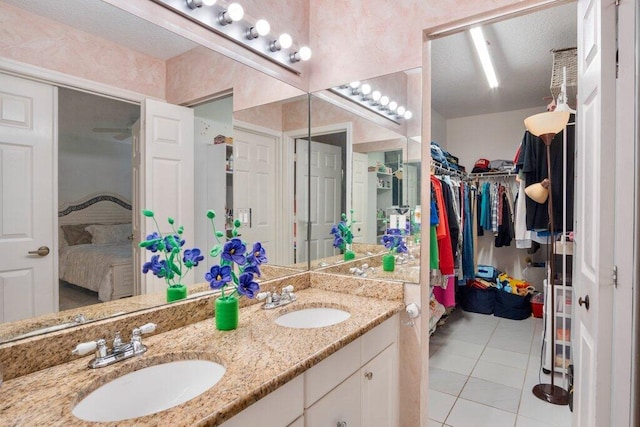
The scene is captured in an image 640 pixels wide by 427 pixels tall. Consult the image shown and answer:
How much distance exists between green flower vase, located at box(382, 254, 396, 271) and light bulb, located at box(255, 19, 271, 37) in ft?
4.39

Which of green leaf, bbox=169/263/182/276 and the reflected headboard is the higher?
the reflected headboard

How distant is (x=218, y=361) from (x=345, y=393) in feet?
1.65

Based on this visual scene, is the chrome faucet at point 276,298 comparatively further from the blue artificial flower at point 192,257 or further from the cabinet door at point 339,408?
the cabinet door at point 339,408

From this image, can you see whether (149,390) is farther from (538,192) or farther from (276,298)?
(538,192)

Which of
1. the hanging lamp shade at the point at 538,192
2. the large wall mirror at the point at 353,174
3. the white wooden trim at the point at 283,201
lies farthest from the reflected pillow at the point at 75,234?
the hanging lamp shade at the point at 538,192

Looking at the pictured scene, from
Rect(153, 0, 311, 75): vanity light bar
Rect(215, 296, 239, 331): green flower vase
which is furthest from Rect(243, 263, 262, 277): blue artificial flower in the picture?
Rect(153, 0, 311, 75): vanity light bar

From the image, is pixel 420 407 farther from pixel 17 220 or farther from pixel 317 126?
pixel 17 220

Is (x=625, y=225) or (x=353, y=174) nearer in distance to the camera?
(x=625, y=225)

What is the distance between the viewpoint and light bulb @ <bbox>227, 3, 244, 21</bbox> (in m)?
1.46

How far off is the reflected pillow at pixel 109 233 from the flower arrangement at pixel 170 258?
0.21 feet

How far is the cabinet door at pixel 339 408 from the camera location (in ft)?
3.50

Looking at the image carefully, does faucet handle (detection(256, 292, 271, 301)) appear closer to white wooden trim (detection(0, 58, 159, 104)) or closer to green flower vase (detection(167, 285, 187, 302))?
green flower vase (detection(167, 285, 187, 302))

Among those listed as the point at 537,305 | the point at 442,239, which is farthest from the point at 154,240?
the point at 537,305

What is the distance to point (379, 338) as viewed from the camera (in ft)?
4.78
